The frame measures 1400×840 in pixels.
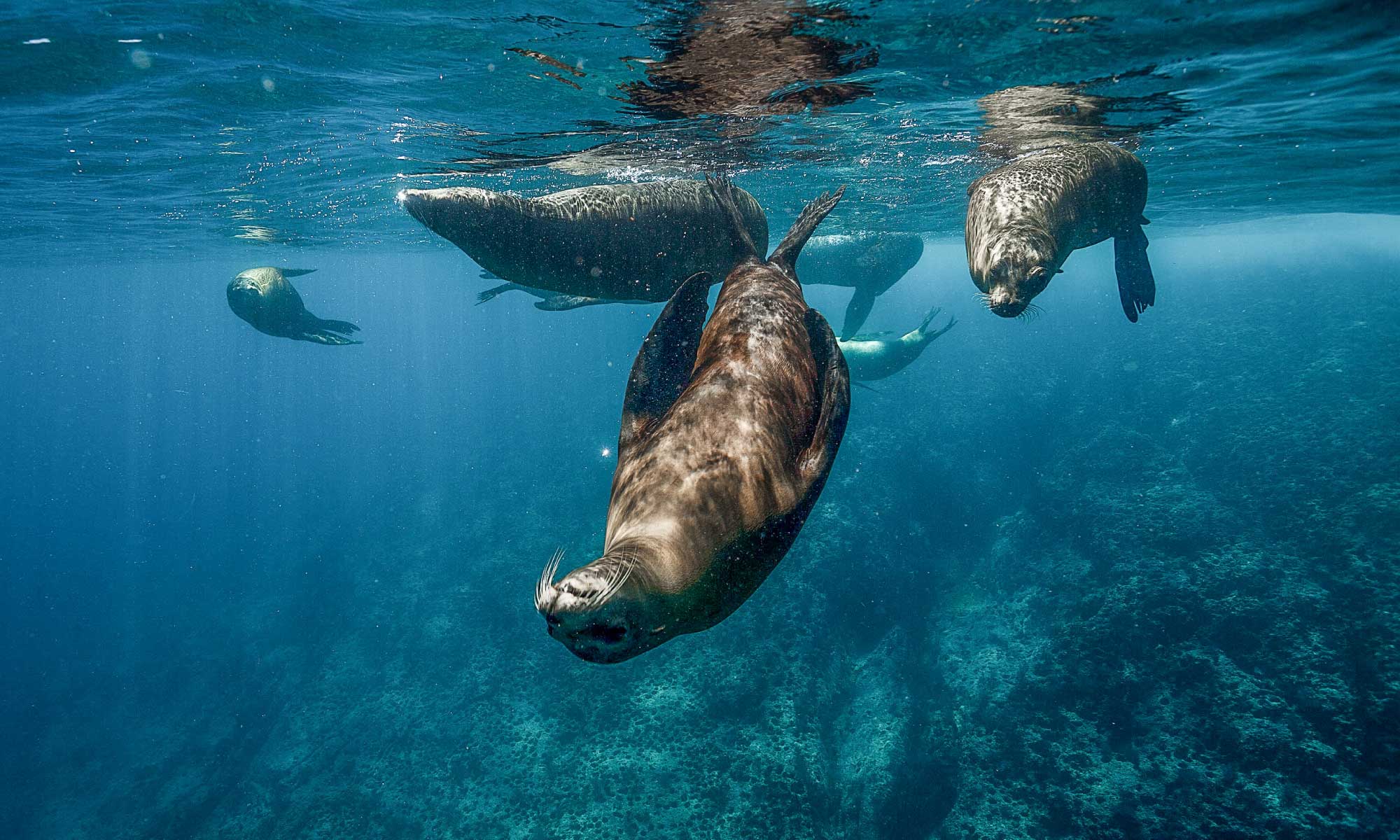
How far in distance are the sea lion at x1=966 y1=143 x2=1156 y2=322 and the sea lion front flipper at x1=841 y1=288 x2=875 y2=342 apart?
1059 centimetres

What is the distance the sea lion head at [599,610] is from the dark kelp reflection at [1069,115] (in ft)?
31.9

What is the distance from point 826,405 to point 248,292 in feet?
34.5

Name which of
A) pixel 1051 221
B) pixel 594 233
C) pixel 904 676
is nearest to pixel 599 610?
pixel 594 233

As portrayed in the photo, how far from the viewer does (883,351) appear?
47.5ft

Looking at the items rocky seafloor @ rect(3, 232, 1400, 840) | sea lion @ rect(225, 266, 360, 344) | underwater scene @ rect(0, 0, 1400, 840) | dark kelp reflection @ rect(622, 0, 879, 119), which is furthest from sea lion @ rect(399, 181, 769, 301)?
rocky seafloor @ rect(3, 232, 1400, 840)

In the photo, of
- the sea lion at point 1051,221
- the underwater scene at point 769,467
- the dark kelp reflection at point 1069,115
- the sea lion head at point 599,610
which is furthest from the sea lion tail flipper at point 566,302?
the dark kelp reflection at point 1069,115

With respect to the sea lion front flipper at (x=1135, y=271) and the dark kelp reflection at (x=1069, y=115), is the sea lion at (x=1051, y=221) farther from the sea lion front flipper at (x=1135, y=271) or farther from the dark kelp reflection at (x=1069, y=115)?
the dark kelp reflection at (x=1069, y=115)

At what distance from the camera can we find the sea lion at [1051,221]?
3869mm

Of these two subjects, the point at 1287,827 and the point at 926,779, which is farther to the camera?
the point at 926,779

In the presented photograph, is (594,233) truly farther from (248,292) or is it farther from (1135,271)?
(248,292)

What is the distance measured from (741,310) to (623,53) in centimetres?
548

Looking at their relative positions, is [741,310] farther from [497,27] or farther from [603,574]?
[497,27]

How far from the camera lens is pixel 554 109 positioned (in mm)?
9289

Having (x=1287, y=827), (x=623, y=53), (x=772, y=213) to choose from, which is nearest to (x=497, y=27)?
(x=623, y=53)
